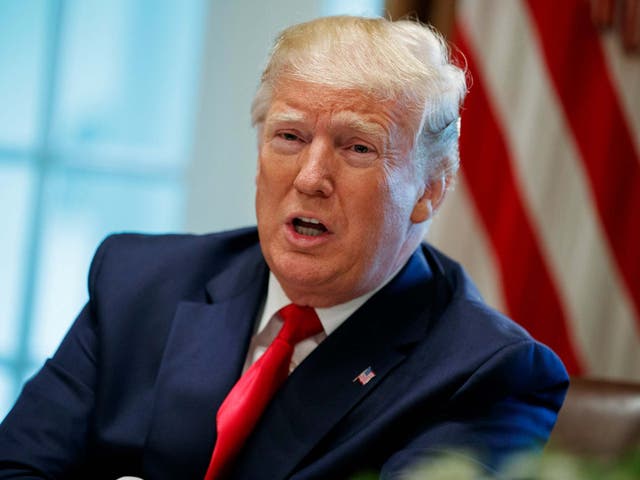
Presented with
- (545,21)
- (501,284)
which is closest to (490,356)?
(501,284)

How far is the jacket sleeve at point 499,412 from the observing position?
188cm

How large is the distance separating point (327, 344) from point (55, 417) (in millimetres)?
595

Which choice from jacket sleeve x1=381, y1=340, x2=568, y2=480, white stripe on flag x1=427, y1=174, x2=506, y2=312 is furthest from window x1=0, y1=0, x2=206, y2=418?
jacket sleeve x1=381, y1=340, x2=568, y2=480

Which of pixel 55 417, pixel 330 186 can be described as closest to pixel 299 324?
pixel 330 186

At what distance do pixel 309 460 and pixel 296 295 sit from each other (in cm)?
35

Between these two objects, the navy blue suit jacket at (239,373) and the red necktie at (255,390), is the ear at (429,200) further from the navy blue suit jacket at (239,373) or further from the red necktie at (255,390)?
the red necktie at (255,390)

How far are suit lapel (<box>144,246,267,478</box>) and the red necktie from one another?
4 centimetres

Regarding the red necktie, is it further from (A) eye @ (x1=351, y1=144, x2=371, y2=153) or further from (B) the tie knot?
(A) eye @ (x1=351, y1=144, x2=371, y2=153)

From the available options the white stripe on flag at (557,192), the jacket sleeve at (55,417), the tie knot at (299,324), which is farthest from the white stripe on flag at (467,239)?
the jacket sleeve at (55,417)

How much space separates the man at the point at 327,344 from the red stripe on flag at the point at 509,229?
107cm

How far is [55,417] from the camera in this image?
210 centimetres

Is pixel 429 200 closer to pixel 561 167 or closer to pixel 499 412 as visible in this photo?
pixel 499 412

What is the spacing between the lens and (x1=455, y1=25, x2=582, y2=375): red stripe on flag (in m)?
3.21

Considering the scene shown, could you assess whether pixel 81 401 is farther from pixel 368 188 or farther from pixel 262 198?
pixel 368 188
